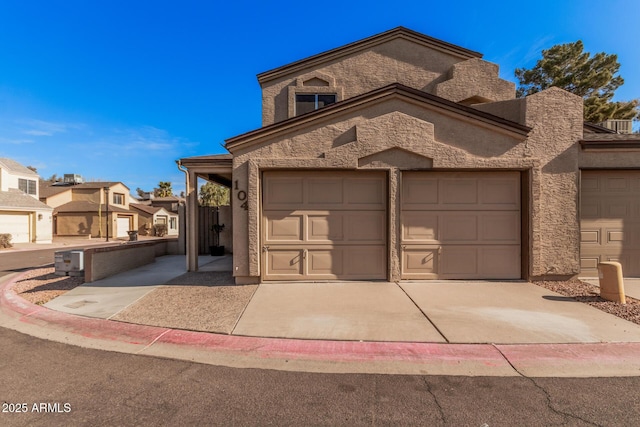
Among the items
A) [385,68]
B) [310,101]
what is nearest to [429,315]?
[310,101]

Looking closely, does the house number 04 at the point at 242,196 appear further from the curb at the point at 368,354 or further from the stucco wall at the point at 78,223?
the stucco wall at the point at 78,223

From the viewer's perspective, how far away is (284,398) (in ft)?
10.1

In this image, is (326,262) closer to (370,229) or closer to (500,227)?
(370,229)

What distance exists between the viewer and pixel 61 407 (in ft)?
9.76

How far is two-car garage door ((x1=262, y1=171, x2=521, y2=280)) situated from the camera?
744cm

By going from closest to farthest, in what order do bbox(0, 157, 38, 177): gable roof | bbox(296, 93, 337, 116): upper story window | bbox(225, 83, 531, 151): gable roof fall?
bbox(225, 83, 531, 151): gable roof, bbox(296, 93, 337, 116): upper story window, bbox(0, 157, 38, 177): gable roof

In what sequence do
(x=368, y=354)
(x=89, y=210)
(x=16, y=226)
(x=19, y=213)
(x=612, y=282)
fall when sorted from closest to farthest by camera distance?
(x=368, y=354)
(x=612, y=282)
(x=16, y=226)
(x=19, y=213)
(x=89, y=210)

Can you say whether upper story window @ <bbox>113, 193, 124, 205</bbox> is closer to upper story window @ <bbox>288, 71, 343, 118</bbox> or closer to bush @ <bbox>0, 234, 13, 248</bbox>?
bush @ <bbox>0, 234, 13, 248</bbox>

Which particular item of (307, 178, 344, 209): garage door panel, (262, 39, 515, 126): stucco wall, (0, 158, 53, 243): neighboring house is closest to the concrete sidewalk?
(307, 178, 344, 209): garage door panel

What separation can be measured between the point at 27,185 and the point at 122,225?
31.9ft

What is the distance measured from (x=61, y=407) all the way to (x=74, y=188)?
42.0 m

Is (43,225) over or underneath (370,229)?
underneath

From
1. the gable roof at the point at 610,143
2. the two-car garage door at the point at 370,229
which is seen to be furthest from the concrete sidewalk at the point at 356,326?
the gable roof at the point at 610,143

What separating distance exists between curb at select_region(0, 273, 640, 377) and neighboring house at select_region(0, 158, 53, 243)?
90.0 ft
